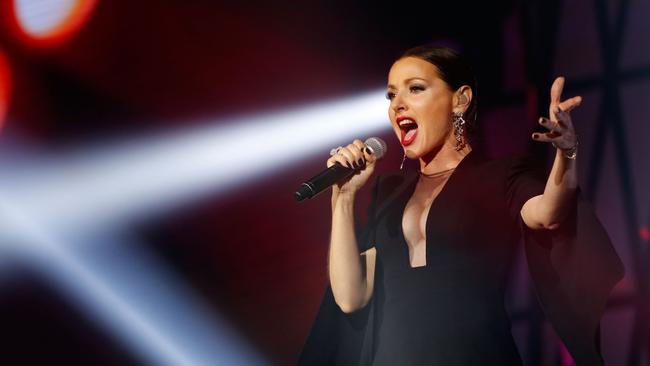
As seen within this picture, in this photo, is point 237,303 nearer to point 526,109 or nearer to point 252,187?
point 252,187

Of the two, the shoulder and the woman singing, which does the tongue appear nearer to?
the woman singing

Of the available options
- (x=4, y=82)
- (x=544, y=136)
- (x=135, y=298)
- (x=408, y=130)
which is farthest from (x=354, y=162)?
(x=4, y=82)

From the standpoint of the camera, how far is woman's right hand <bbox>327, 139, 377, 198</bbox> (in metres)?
1.61

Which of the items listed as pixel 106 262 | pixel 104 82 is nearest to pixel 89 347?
pixel 106 262

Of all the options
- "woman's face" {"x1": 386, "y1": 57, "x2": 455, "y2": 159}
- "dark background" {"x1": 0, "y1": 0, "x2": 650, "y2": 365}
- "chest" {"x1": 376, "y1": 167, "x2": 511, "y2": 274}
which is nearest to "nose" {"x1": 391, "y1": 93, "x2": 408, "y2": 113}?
"woman's face" {"x1": 386, "y1": 57, "x2": 455, "y2": 159}

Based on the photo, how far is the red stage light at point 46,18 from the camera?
94.8 inches

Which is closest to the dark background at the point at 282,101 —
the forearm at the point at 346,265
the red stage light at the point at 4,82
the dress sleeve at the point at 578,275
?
the red stage light at the point at 4,82

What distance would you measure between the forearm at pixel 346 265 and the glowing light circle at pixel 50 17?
1414 mm

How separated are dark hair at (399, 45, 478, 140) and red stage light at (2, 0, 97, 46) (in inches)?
53.4

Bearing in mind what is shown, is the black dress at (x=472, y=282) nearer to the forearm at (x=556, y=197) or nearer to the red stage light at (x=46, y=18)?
the forearm at (x=556, y=197)

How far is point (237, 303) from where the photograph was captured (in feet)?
8.79

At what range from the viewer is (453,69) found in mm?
1771

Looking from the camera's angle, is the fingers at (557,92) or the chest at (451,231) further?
the chest at (451,231)

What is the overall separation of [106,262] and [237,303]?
53 centimetres
